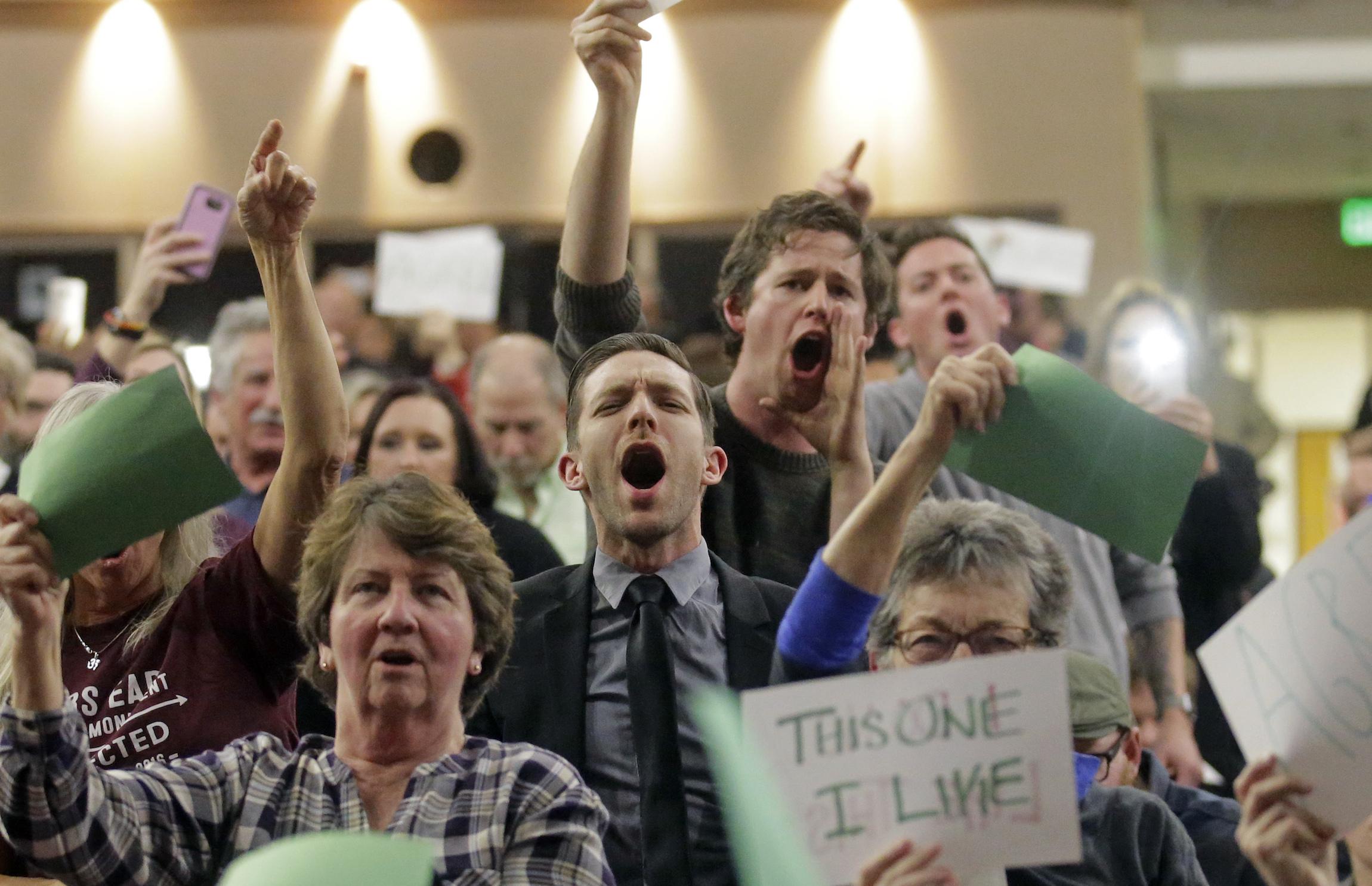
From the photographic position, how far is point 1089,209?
7395 millimetres

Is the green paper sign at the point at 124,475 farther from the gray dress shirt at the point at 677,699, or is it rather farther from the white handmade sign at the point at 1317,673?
the white handmade sign at the point at 1317,673

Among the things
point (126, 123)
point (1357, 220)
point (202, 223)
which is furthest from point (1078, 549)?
point (1357, 220)

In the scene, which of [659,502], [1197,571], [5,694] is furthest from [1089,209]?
[5,694]

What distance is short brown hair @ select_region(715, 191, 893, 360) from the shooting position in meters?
2.70

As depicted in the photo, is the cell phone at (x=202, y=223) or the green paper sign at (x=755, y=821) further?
the cell phone at (x=202, y=223)

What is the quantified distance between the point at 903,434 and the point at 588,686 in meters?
0.89

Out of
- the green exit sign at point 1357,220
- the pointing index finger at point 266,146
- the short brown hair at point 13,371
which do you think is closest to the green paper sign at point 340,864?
the pointing index finger at point 266,146

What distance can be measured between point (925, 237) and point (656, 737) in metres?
1.47

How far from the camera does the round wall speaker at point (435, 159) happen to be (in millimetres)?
7742

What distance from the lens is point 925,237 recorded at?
3338 mm

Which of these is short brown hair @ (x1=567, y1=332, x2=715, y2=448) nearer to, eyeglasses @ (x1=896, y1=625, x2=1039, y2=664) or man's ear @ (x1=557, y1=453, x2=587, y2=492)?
man's ear @ (x1=557, y1=453, x2=587, y2=492)

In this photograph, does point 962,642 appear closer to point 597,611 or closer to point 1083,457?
point 1083,457

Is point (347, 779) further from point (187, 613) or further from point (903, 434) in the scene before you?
point (903, 434)

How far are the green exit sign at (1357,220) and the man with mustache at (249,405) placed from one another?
7389 millimetres
